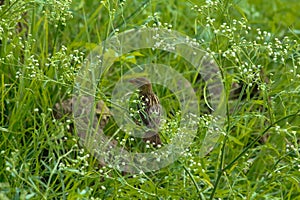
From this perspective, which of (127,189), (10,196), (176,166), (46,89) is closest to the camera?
(10,196)

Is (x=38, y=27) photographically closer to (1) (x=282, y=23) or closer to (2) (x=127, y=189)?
(2) (x=127, y=189)

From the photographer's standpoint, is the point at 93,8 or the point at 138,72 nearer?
the point at 138,72

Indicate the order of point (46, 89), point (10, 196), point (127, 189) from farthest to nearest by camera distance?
point (46, 89) → point (127, 189) → point (10, 196)

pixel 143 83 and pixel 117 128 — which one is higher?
pixel 143 83

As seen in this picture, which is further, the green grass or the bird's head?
the bird's head

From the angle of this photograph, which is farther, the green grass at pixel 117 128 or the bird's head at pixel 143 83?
the bird's head at pixel 143 83

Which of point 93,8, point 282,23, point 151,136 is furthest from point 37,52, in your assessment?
point 282,23

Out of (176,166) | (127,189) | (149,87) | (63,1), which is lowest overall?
(127,189)

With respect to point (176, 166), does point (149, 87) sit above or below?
above
